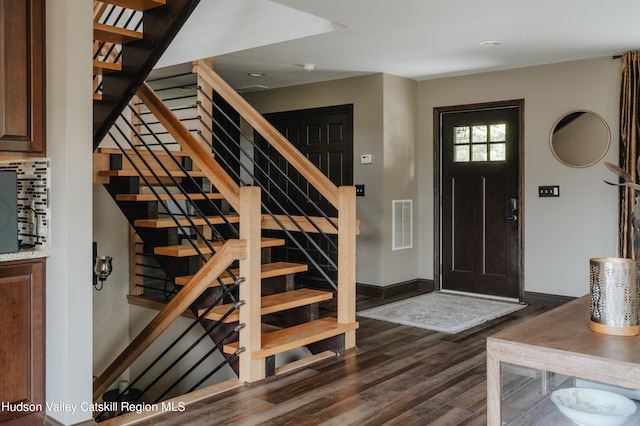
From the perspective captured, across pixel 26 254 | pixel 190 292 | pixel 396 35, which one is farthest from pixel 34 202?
pixel 396 35

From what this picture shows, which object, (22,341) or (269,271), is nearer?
(22,341)

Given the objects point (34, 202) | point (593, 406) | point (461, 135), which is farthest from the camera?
point (461, 135)

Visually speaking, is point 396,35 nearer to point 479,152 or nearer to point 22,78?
point 479,152

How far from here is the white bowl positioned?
1.50 m

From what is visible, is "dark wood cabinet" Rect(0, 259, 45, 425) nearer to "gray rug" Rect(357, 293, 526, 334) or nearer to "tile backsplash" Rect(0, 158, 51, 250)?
"tile backsplash" Rect(0, 158, 51, 250)

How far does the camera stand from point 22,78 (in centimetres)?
265

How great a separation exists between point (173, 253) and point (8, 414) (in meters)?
1.51

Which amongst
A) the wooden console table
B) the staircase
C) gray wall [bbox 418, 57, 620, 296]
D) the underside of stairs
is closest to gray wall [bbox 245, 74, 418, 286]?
gray wall [bbox 418, 57, 620, 296]

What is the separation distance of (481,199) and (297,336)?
324 centimetres

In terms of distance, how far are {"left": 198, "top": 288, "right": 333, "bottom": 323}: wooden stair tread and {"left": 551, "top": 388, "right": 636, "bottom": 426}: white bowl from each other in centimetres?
226

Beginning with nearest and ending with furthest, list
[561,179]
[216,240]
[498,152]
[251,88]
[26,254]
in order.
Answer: [26,254] → [216,240] → [561,179] → [498,152] → [251,88]

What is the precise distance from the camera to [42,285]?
8.97ft

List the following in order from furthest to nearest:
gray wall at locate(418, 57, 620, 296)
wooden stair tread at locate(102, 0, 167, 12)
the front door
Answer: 1. the front door
2. gray wall at locate(418, 57, 620, 296)
3. wooden stair tread at locate(102, 0, 167, 12)

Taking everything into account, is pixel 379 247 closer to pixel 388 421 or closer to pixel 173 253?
pixel 173 253
